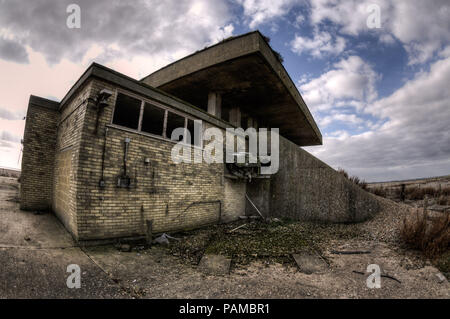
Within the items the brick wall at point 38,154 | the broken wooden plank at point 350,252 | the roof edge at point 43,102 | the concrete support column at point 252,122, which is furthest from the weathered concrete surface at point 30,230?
the concrete support column at point 252,122

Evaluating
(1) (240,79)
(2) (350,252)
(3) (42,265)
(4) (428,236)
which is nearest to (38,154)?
(3) (42,265)

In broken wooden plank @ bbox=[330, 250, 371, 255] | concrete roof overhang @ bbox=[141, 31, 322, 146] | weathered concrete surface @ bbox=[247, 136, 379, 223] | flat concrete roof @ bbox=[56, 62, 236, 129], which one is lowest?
broken wooden plank @ bbox=[330, 250, 371, 255]

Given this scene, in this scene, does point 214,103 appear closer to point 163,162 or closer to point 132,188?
point 163,162

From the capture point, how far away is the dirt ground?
3.00m

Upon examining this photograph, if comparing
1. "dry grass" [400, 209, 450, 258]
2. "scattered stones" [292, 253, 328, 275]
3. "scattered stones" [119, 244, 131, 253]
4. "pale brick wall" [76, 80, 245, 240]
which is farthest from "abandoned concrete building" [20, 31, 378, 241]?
"scattered stones" [292, 253, 328, 275]

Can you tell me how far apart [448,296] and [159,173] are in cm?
640

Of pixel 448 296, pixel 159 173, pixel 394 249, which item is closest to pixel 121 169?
pixel 159 173

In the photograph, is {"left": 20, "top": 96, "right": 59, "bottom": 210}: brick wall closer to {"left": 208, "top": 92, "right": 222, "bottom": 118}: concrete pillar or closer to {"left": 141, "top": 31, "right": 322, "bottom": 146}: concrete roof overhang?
{"left": 141, "top": 31, "right": 322, "bottom": 146}: concrete roof overhang

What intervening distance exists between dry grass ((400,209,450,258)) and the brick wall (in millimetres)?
11841

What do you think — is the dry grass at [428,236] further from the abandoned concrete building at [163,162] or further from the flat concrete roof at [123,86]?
the flat concrete roof at [123,86]

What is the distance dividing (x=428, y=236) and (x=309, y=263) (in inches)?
122

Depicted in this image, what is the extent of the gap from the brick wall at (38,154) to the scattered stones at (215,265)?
7054 mm

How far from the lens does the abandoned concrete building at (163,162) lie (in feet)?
15.6
